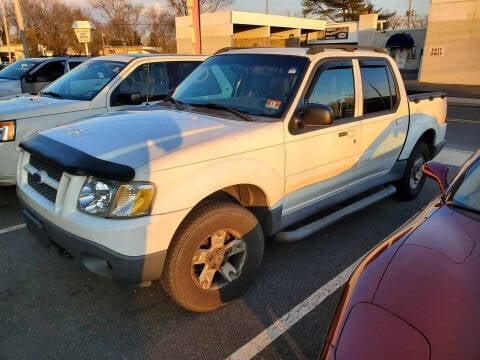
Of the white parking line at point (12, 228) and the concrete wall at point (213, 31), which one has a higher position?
the concrete wall at point (213, 31)

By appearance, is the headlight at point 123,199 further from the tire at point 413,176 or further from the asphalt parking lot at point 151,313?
the tire at point 413,176

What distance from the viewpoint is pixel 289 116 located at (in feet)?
10.8

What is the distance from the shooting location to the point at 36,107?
5.06 metres

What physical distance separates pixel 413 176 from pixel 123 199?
13.4 feet

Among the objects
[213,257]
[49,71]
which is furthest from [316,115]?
[49,71]

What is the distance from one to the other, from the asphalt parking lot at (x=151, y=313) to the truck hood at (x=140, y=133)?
90cm

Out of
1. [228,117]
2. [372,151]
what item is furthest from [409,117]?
[228,117]

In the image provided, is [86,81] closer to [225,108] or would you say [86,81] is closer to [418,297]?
[225,108]

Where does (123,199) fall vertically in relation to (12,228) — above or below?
above

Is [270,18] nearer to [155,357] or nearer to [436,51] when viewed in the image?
[436,51]

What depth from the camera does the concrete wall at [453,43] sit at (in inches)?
890

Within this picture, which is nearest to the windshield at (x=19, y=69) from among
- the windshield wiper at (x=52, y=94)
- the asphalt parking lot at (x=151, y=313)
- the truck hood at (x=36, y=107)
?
the windshield wiper at (x=52, y=94)

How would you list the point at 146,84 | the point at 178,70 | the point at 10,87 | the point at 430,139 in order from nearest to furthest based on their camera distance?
the point at 430,139 < the point at 146,84 < the point at 178,70 < the point at 10,87

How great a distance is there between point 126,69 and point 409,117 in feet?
12.7
